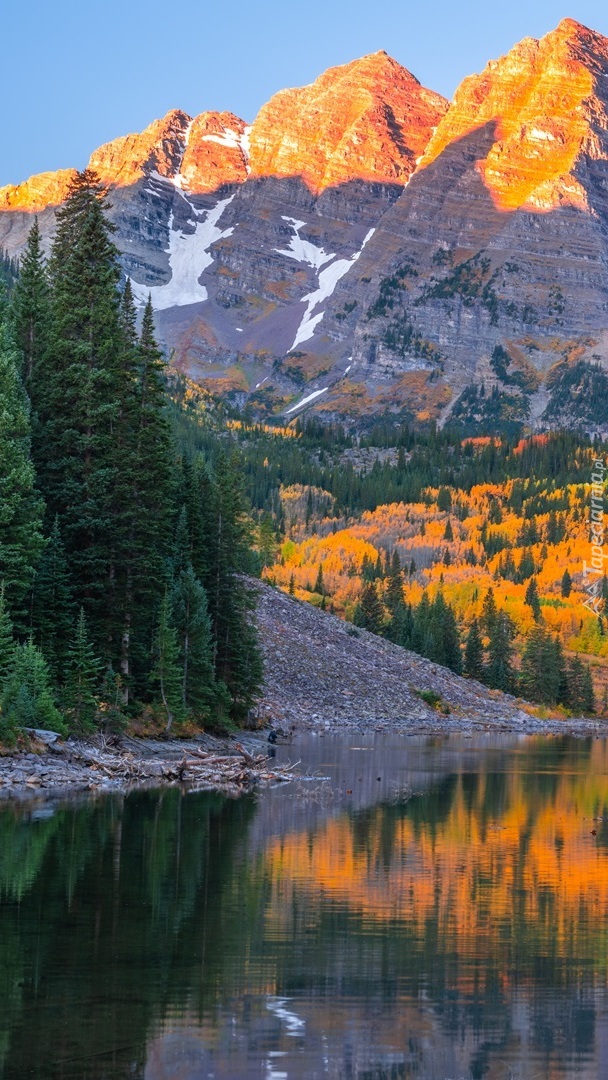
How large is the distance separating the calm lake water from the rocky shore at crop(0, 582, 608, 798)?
5367 mm

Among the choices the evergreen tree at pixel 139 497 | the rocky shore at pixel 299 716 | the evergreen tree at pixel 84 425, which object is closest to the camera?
the rocky shore at pixel 299 716

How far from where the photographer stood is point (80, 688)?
5631cm

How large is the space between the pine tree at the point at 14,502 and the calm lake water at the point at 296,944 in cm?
1246

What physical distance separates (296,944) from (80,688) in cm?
3349

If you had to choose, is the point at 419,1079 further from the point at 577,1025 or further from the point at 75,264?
the point at 75,264

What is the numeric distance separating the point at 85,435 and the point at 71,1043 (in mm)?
47756

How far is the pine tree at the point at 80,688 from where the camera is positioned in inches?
2212

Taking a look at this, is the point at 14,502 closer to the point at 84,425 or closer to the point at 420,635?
the point at 84,425

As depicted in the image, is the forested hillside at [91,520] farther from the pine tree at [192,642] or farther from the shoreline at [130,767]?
the shoreline at [130,767]

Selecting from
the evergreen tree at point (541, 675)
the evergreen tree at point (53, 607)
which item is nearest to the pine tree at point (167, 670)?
the evergreen tree at point (53, 607)

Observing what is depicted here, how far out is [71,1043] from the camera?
17.6m

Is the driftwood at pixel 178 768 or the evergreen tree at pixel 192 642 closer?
the driftwood at pixel 178 768

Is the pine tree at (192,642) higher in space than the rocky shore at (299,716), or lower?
higher

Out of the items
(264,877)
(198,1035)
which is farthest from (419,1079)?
(264,877)
